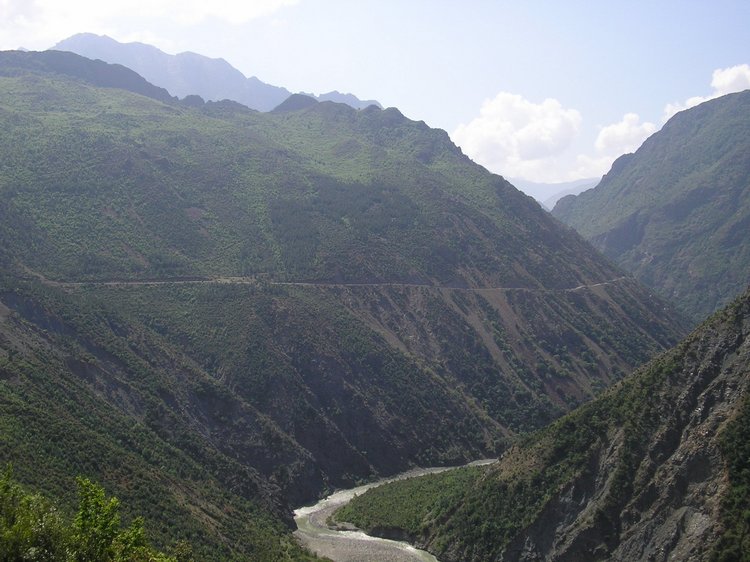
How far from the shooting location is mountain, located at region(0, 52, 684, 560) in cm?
7675

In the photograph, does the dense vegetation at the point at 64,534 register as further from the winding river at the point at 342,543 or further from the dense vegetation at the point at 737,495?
the winding river at the point at 342,543

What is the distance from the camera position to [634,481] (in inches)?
2504

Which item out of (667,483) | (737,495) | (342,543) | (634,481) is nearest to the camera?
(737,495)

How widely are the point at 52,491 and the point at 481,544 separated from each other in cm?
3915

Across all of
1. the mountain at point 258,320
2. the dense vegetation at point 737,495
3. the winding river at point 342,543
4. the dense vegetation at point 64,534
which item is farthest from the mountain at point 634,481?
the dense vegetation at point 64,534

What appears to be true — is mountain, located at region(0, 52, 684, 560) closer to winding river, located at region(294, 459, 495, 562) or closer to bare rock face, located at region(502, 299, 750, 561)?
winding river, located at region(294, 459, 495, 562)

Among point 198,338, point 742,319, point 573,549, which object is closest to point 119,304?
point 198,338

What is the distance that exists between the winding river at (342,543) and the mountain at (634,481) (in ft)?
6.66

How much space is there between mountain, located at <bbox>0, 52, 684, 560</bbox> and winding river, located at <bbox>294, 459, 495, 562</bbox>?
3.13 meters

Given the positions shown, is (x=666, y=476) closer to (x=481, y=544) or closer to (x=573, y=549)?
(x=573, y=549)

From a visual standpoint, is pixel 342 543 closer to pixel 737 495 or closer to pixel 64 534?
pixel 737 495

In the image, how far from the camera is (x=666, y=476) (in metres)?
61.2

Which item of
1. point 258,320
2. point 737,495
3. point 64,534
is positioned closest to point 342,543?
point 737,495

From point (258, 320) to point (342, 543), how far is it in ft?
149
